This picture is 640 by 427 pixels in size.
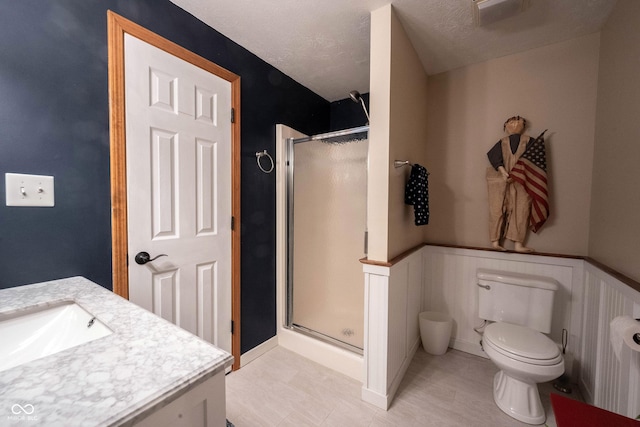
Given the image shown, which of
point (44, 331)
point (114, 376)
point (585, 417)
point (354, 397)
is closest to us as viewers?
point (114, 376)

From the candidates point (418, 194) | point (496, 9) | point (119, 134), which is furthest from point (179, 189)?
point (496, 9)

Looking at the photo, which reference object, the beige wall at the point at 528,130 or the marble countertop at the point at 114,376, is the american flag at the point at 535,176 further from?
the marble countertop at the point at 114,376

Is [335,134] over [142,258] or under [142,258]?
over

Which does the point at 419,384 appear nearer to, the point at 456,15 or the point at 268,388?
→ the point at 268,388

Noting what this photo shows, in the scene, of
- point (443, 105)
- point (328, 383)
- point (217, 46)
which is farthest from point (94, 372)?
point (443, 105)

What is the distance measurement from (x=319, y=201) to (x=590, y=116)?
1.95 m

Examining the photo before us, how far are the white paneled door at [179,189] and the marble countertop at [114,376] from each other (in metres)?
0.76

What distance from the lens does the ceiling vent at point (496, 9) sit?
136 centimetres

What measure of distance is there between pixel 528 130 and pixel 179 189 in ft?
8.09

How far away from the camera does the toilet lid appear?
1.36 meters

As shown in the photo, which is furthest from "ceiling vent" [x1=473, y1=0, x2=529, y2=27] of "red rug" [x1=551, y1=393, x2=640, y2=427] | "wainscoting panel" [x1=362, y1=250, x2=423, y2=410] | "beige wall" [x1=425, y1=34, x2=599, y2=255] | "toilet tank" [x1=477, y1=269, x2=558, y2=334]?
"red rug" [x1=551, y1=393, x2=640, y2=427]

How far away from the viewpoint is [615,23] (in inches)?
56.4

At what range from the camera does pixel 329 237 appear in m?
2.06

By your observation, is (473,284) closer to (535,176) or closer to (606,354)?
(606,354)
